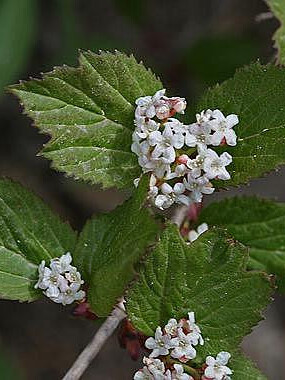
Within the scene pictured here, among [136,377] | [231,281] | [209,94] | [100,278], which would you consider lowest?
[136,377]

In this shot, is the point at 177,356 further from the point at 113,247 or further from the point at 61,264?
the point at 61,264

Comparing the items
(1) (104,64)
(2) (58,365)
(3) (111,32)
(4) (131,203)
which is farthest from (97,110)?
(3) (111,32)

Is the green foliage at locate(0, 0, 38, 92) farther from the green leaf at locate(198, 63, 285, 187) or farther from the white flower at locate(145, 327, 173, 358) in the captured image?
the white flower at locate(145, 327, 173, 358)

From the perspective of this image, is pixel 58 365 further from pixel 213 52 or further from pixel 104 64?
pixel 104 64

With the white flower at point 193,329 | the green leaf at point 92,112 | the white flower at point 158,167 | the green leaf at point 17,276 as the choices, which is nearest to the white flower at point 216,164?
the white flower at point 158,167

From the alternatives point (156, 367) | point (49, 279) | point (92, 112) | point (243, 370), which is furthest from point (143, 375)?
point (92, 112)

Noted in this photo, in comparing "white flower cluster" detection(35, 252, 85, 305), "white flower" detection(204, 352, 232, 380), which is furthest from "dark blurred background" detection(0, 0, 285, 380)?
"white flower" detection(204, 352, 232, 380)

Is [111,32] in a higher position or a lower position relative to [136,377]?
higher
